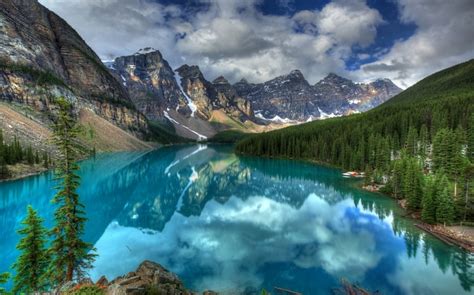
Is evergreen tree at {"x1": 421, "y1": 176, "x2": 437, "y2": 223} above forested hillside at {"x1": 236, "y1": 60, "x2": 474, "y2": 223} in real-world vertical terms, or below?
below

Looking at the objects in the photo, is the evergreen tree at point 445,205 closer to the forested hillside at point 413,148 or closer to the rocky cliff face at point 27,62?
the forested hillside at point 413,148

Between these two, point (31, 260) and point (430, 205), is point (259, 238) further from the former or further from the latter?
point (31, 260)

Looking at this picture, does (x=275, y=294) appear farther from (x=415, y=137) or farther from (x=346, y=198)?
(x=415, y=137)

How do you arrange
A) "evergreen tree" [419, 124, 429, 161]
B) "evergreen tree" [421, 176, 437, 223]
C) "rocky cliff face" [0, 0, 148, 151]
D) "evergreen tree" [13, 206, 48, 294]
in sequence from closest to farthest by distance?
"evergreen tree" [13, 206, 48, 294] < "evergreen tree" [421, 176, 437, 223] < "evergreen tree" [419, 124, 429, 161] < "rocky cliff face" [0, 0, 148, 151]

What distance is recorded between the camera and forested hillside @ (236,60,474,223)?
135ft

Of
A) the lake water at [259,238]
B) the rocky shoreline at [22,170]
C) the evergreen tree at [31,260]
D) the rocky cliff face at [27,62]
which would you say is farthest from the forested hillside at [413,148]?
the rocky cliff face at [27,62]

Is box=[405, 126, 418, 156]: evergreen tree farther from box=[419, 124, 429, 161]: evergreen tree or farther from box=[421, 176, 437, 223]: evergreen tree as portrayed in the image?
box=[421, 176, 437, 223]: evergreen tree

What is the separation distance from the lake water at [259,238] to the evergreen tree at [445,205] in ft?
12.4

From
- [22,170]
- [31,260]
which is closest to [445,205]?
[31,260]

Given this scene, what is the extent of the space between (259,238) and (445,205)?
82.9 feet

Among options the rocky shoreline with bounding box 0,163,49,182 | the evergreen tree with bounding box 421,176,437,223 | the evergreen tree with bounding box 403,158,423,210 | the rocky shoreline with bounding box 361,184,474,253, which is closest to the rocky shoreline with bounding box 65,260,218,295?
the rocky shoreline with bounding box 361,184,474,253

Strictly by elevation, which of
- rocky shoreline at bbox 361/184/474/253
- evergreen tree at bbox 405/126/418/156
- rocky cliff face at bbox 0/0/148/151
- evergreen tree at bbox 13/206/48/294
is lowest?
rocky shoreline at bbox 361/184/474/253

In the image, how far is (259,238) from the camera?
37.8m

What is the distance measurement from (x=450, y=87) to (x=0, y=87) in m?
244
